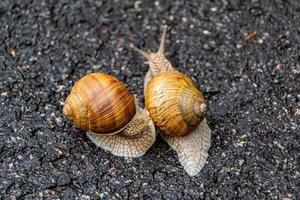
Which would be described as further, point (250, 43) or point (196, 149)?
point (250, 43)

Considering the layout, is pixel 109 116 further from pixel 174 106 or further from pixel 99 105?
pixel 174 106

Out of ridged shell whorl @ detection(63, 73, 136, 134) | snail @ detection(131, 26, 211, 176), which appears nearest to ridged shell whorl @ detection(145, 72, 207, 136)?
snail @ detection(131, 26, 211, 176)

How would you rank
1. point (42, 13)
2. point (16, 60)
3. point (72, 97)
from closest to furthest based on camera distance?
point (72, 97) → point (16, 60) → point (42, 13)

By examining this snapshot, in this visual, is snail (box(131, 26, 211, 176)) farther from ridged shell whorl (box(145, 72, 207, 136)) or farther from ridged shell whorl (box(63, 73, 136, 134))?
ridged shell whorl (box(63, 73, 136, 134))

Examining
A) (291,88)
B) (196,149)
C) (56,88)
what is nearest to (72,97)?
(56,88)

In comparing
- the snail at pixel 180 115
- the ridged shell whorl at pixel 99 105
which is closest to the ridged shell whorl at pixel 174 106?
the snail at pixel 180 115

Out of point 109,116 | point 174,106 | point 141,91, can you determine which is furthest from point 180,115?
point 141,91

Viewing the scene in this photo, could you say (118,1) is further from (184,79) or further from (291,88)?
(291,88)
